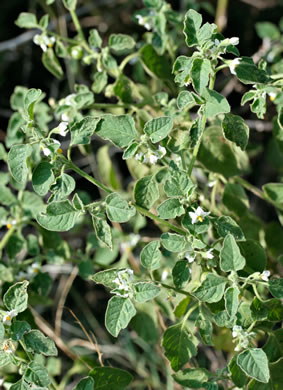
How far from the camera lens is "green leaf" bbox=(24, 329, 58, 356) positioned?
1.34 m

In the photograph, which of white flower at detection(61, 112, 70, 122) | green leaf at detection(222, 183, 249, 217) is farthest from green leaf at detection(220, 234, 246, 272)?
white flower at detection(61, 112, 70, 122)

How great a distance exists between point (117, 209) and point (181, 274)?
0.26 metres

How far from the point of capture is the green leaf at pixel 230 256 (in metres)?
1.32

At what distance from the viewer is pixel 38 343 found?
4.43ft

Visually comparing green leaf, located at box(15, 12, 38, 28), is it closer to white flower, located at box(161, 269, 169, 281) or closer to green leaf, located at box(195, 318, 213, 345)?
white flower, located at box(161, 269, 169, 281)

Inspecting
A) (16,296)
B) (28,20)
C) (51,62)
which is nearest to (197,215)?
(16,296)

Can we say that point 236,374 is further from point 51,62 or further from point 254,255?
point 51,62

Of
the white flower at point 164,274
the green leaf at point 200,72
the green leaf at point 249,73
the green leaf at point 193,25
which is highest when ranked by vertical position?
the green leaf at point 193,25

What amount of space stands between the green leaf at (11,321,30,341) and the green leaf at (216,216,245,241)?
0.56 metres

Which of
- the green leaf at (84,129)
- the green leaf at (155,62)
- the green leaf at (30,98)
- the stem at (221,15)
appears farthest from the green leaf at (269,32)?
the green leaf at (30,98)

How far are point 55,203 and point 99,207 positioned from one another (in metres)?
0.12

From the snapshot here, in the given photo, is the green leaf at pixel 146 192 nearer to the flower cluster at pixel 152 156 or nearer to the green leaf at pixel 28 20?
the flower cluster at pixel 152 156

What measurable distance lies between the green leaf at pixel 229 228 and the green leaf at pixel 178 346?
1.01 ft

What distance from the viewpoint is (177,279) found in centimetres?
144
